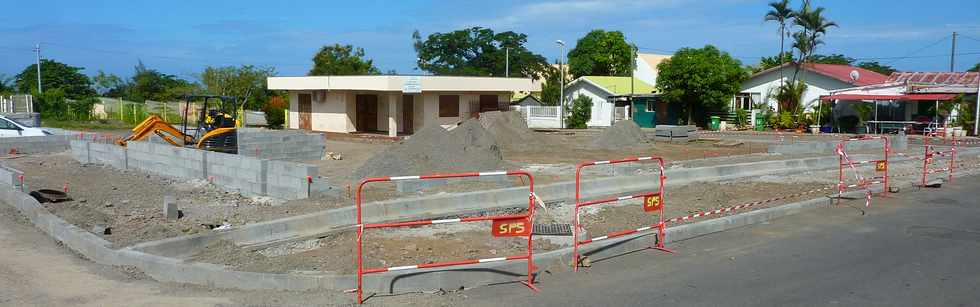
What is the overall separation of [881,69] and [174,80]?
265 feet

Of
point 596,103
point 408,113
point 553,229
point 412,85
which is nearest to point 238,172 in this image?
point 553,229

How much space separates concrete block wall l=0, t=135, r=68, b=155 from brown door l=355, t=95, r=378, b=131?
51.4 ft

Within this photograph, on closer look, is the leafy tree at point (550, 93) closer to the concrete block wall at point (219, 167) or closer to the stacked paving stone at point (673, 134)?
the stacked paving stone at point (673, 134)

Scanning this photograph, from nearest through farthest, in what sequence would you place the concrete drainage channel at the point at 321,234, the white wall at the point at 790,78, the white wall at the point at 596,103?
the concrete drainage channel at the point at 321,234, the white wall at the point at 790,78, the white wall at the point at 596,103

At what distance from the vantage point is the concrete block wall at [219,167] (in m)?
13.2

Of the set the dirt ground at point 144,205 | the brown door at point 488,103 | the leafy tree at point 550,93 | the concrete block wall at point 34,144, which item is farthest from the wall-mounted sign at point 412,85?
the leafy tree at point 550,93

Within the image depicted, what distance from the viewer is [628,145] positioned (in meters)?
28.9

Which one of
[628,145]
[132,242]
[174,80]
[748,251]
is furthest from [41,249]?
[174,80]

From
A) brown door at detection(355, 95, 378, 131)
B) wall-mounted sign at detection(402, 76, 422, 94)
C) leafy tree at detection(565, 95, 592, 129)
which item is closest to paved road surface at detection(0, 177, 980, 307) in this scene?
wall-mounted sign at detection(402, 76, 422, 94)

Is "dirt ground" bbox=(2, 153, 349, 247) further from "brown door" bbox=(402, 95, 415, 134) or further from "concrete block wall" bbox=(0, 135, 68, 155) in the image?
"brown door" bbox=(402, 95, 415, 134)

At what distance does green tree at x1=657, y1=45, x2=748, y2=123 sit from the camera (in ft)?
149

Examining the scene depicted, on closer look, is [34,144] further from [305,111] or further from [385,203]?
[385,203]

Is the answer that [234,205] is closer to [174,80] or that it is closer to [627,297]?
[627,297]

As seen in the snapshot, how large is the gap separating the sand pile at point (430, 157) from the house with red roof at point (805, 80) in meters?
31.8
